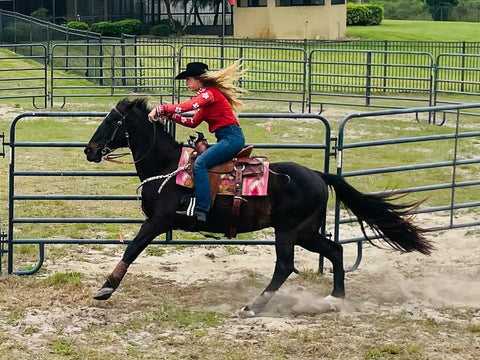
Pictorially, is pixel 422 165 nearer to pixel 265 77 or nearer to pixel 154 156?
pixel 154 156

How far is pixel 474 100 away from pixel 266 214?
1705 cm

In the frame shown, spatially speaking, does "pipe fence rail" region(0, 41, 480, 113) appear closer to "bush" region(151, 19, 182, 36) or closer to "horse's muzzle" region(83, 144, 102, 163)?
"bush" region(151, 19, 182, 36)

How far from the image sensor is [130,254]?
23.3ft

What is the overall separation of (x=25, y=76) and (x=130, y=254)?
20.3 m

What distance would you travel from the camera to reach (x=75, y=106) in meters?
21.1

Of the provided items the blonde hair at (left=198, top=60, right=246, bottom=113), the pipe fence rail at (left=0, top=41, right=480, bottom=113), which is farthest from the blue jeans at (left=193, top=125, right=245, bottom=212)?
the pipe fence rail at (left=0, top=41, right=480, bottom=113)

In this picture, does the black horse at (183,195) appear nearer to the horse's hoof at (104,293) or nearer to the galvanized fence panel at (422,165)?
the horse's hoof at (104,293)

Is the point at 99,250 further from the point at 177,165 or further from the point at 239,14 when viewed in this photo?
the point at 239,14

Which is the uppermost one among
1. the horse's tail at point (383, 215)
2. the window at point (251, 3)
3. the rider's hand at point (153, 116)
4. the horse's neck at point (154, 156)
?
the window at point (251, 3)

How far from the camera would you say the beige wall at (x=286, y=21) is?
40000mm

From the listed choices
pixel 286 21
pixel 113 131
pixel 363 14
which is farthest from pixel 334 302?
pixel 363 14

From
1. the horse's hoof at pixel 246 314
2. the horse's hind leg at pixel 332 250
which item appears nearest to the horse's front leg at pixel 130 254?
the horse's hoof at pixel 246 314

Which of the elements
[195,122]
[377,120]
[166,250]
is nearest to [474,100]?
[377,120]

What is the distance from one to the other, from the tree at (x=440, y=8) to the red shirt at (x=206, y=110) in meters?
56.6
